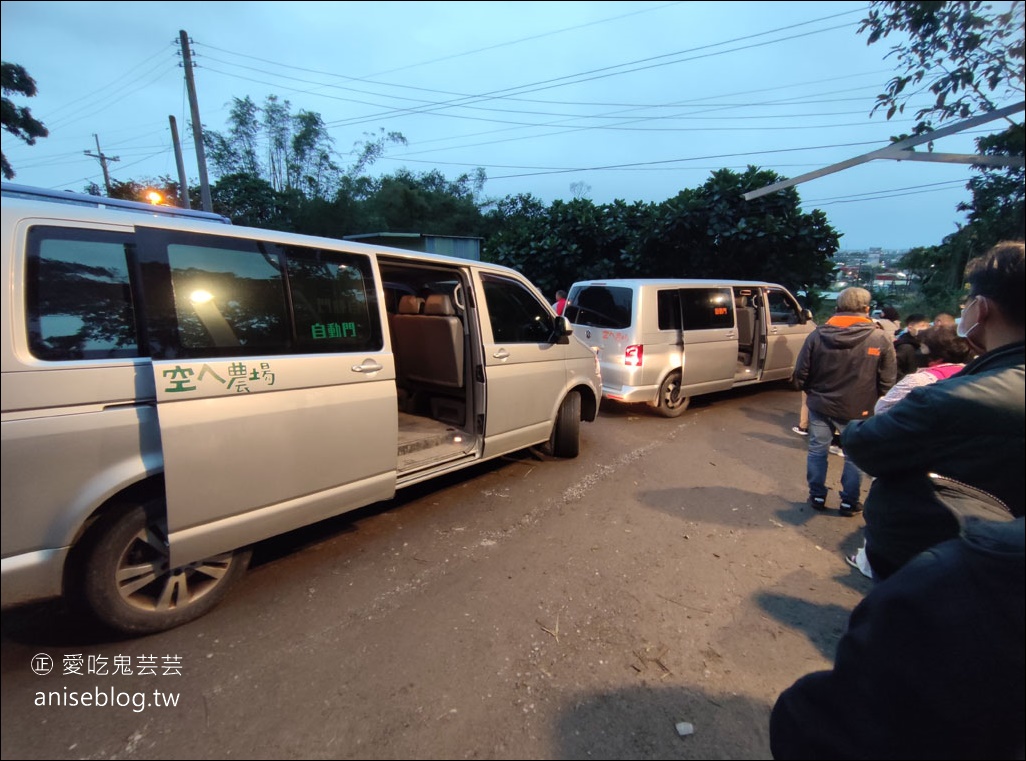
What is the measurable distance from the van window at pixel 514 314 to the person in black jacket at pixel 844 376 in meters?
2.32

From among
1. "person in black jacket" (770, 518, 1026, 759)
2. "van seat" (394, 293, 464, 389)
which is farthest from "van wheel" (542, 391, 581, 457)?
"person in black jacket" (770, 518, 1026, 759)

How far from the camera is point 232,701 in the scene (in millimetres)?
2117

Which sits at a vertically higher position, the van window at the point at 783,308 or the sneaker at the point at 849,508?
the van window at the point at 783,308

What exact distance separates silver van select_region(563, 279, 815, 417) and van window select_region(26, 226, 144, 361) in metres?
5.38

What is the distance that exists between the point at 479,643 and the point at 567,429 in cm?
284

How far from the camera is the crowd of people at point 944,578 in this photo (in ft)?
3.79

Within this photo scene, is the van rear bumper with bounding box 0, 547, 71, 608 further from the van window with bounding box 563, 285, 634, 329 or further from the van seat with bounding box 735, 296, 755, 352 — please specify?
the van seat with bounding box 735, 296, 755, 352

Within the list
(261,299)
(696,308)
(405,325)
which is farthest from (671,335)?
(261,299)

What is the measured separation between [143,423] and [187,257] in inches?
33.4

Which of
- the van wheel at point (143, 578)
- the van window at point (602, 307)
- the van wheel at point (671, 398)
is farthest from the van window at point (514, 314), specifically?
the van wheel at point (671, 398)

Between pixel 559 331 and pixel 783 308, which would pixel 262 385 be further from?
pixel 783 308

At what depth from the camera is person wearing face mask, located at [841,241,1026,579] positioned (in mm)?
1465

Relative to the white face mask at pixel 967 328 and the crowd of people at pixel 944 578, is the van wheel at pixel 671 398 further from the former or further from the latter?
the crowd of people at pixel 944 578

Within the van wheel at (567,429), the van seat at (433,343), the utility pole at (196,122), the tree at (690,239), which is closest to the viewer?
the van seat at (433,343)
